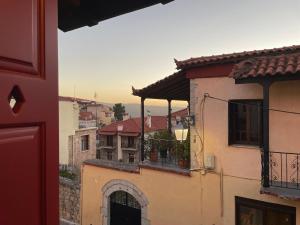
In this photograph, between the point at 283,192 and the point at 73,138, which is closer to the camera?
the point at 283,192

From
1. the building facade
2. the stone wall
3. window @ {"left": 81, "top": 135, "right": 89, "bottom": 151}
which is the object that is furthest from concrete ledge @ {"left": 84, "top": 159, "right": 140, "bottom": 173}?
window @ {"left": 81, "top": 135, "right": 89, "bottom": 151}

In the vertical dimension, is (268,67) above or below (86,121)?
above

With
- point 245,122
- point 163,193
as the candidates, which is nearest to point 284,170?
point 245,122

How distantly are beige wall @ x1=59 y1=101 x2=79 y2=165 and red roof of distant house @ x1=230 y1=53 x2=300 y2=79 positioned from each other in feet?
81.7

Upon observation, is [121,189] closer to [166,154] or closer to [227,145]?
[166,154]

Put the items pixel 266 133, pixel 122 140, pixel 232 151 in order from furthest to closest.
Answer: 1. pixel 122 140
2. pixel 232 151
3. pixel 266 133

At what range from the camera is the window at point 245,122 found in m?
8.20

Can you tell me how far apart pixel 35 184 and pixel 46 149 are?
0.39 feet

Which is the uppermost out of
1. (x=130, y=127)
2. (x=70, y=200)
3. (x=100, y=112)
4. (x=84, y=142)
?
(x=100, y=112)

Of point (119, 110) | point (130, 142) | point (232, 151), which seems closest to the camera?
point (232, 151)

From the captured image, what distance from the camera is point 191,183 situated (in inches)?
370

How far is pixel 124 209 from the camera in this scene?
11.2 metres

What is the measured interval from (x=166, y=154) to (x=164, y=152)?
0.09m

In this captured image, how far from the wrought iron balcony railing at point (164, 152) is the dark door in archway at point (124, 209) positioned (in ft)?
4.94
